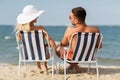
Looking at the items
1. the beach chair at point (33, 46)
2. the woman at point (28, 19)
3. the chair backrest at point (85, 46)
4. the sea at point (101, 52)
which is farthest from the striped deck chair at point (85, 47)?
the sea at point (101, 52)

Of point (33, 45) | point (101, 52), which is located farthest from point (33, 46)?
point (101, 52)

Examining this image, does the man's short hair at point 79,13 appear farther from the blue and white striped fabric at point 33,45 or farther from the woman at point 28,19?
the blue and white striped fabric at point 33,45

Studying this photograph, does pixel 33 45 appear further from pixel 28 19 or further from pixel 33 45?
pixel 28 19

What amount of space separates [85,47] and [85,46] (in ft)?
0.08

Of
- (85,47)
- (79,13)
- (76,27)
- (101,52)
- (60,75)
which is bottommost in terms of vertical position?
(101,52)

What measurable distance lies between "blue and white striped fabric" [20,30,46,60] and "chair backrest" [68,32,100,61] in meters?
0.56

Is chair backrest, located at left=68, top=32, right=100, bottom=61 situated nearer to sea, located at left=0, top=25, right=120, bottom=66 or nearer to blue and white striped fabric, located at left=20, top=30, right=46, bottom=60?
blue and white striped fabric, located at left=20, top=30, right=46, bottom=60

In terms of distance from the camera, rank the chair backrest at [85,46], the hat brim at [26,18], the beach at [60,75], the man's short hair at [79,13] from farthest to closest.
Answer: the beach at [60,75], the hat brim at [26,18], the man's short hair at [79,13], the chair backrest at [85,46]

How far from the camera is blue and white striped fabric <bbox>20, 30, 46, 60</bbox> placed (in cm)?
720

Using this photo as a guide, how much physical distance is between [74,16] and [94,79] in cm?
119

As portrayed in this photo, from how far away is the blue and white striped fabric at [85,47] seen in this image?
7117 millimetres

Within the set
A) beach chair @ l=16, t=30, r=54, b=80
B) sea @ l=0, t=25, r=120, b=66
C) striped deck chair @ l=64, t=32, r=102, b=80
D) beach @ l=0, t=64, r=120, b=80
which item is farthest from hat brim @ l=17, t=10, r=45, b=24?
beach @ l=0, t=64, r=120, b=80

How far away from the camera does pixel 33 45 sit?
7.29 metres

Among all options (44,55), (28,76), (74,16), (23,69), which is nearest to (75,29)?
(74,16)
